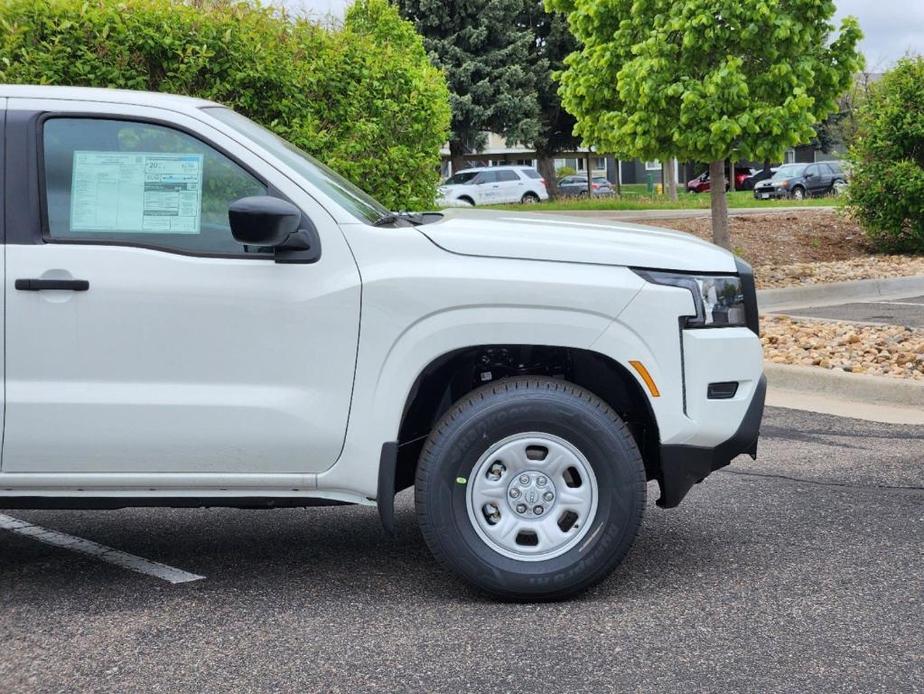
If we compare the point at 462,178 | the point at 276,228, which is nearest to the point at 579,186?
the point at 462,178

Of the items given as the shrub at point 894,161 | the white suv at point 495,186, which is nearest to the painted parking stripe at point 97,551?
the shrub at point 894,161

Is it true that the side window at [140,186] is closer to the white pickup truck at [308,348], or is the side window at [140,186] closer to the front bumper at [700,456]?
the white pickup truck at [308,348]

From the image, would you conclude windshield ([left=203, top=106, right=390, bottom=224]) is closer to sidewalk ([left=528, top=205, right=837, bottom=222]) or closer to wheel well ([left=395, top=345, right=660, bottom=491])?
wheel well ([left=395, top=345, right=660, bottom=491])

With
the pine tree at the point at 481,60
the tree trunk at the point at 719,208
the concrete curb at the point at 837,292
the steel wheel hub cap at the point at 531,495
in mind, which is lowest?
the steel wheel hub cap at the point at 531,495

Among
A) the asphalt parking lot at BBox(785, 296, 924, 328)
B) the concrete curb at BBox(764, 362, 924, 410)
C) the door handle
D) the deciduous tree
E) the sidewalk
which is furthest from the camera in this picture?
the sidewalk

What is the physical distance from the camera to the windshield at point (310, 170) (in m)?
4.66

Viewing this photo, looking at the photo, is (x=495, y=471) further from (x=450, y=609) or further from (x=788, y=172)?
(x=788, y=172)

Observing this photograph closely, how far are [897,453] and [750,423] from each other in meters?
2.87

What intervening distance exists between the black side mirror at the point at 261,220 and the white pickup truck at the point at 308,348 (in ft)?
0.06

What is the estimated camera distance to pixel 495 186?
41.5 m

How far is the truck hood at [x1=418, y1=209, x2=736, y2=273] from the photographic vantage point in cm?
450

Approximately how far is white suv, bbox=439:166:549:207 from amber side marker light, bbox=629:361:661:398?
36.1m

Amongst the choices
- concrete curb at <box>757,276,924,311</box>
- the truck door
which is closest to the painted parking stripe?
the truck door

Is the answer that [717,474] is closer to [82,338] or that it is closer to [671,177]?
[82,338]
